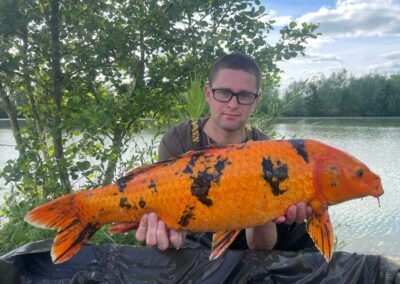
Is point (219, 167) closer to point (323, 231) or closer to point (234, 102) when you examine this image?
point (323, 231)

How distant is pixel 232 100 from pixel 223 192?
642 millimetres

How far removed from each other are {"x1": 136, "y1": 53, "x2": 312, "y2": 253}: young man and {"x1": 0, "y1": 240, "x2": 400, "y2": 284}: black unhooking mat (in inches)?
5.0

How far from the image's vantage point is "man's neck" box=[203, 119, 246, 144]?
1994mm

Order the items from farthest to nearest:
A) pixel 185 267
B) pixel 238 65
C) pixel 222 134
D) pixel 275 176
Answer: pixel 222 134 → pixel 238 65 → pixel 185 267 → pixel 275 176

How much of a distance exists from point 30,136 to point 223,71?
1.72 m

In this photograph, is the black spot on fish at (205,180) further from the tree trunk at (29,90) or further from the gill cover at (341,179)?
the tree trunk at (29,90)

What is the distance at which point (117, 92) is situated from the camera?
3.12m

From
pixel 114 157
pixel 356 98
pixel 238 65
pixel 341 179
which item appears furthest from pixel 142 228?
pixel 356 98

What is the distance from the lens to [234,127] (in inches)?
76.0

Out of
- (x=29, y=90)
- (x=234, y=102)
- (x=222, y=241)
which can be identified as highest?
(x=29, y=90)

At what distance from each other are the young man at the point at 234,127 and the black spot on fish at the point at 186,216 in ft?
1.16

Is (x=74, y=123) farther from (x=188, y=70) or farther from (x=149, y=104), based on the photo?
(x=188, y=70)

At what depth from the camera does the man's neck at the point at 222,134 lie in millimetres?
1994

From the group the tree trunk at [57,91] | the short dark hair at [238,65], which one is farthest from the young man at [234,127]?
the tree trunk at [57,91]
